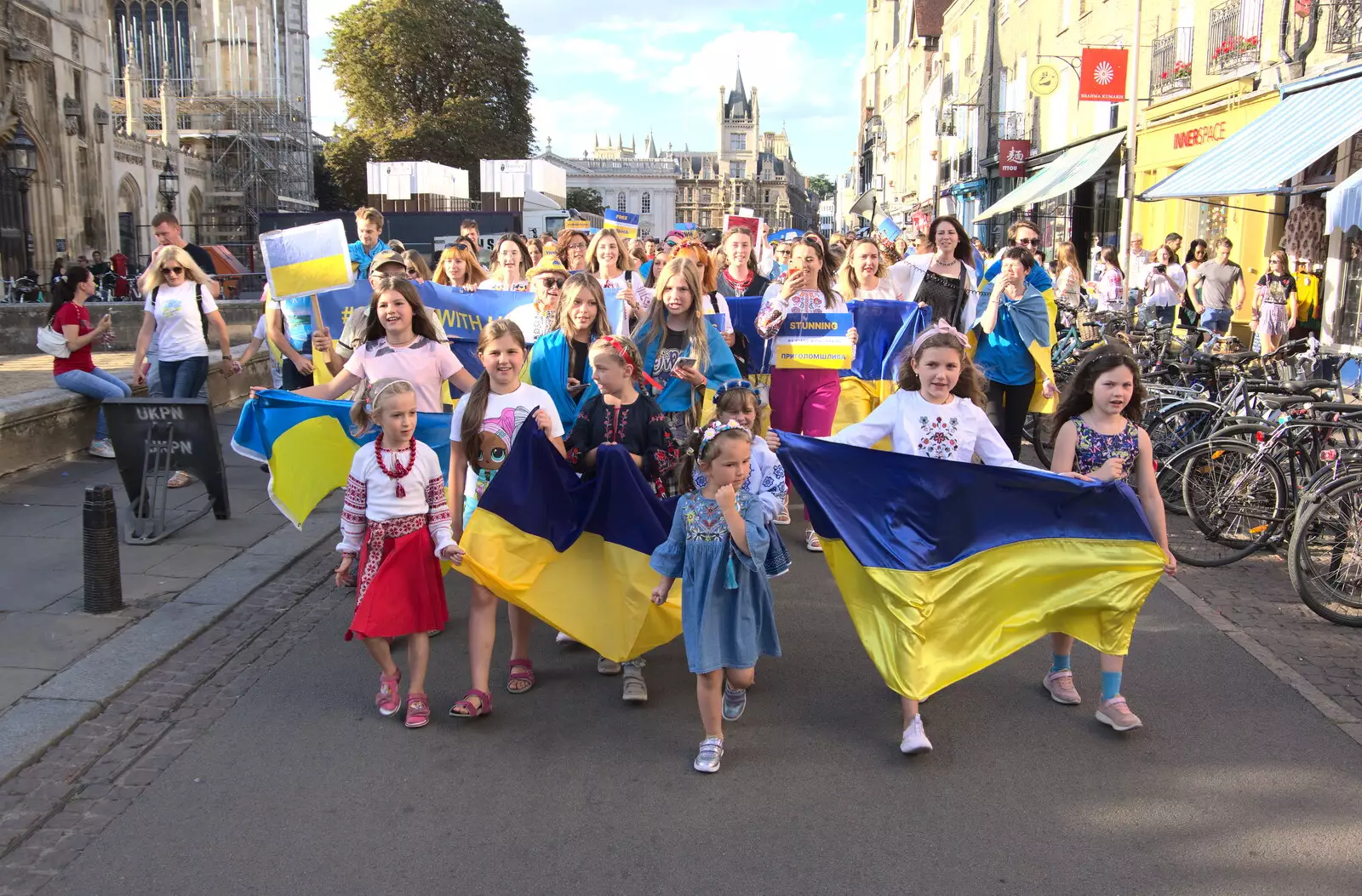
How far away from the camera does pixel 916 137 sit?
5934 centimetres

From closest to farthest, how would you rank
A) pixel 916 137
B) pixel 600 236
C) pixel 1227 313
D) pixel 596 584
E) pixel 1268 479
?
1. pixel 596 584
2. pixel 1268 479
3. pixel 600 236
4. pixel 1227 313
5. pixel 916 137

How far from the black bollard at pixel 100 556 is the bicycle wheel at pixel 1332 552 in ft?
20.3

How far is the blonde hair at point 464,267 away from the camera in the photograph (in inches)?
362

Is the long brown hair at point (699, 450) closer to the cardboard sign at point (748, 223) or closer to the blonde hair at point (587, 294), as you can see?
the blonde hair at point (587, 294)

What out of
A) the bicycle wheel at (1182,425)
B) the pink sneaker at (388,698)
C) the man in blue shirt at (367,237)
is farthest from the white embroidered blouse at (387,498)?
the bicycle wheel at (1182,425)

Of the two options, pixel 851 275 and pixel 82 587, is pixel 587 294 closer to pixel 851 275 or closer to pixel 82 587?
pixel 82 587

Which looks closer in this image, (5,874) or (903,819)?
(5,874)

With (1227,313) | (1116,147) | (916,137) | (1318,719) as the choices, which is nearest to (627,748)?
(1318,719)

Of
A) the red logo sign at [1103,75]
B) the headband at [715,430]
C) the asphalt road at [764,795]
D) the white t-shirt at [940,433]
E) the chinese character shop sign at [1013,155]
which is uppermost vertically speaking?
the red logo sign at [1103,75]

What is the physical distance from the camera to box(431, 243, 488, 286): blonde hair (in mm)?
9188

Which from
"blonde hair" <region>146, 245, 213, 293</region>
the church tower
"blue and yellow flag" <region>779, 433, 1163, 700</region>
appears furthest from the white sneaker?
the church tower

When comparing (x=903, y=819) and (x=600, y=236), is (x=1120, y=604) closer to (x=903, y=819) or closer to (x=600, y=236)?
(x=903, y=819)

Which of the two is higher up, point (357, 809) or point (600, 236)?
point (600, 236)

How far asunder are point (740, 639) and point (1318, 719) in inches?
98.2
